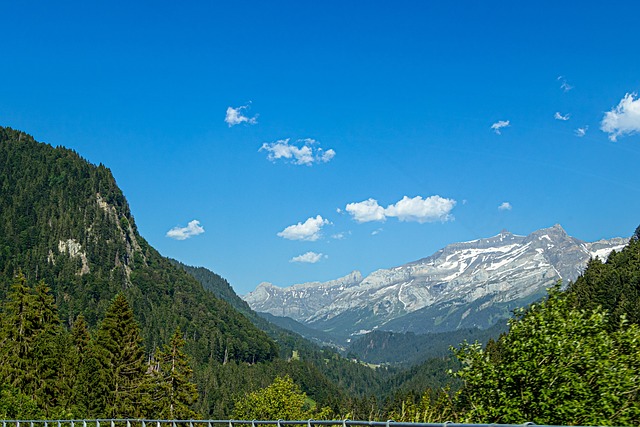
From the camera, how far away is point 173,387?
5812 cm

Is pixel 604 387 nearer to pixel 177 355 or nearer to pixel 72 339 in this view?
pixel 177 355

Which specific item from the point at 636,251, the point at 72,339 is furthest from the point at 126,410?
the point at 636,251

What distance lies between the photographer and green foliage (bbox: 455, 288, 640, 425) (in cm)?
1644

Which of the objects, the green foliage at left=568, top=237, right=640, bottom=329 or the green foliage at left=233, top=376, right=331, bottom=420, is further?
the green foliage at left=568, top=237, right=640, bottom=329

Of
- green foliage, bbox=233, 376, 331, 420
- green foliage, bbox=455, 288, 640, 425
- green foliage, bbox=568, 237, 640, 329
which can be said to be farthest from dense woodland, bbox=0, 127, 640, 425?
green foliage, bbox=568, 237, 640, 329

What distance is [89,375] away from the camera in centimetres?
6000

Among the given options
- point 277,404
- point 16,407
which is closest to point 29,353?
point 16,407

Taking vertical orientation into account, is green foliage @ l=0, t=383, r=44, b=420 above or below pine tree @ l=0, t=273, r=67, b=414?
below

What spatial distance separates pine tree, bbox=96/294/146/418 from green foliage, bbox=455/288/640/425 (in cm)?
4600

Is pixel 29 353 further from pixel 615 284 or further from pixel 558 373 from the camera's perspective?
pixel 615 284

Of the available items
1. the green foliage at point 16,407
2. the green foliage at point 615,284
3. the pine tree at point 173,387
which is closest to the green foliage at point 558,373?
the green foliage at point 16,407

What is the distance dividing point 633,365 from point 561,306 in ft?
8.96

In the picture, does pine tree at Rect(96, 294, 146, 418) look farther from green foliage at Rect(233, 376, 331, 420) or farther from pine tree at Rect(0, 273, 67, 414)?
green foliage at Rect(233, 376, 331, 420)

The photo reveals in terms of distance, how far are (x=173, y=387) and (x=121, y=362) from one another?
5707 millimetres
